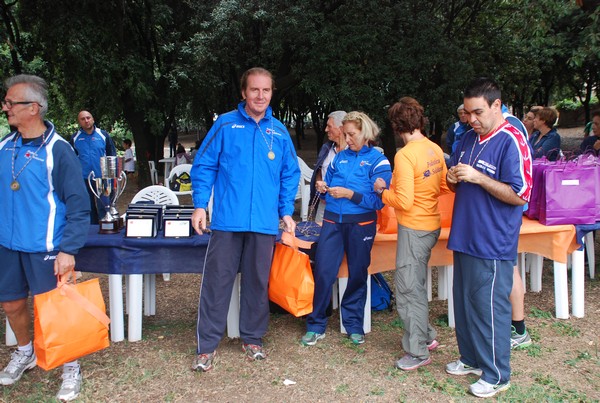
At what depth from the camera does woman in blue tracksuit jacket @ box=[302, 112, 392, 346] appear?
3.92 meters

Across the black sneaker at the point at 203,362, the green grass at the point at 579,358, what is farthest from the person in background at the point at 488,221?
the black sneaker at the point at 203,362

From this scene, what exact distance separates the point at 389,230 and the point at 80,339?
2.30m

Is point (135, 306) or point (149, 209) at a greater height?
point (149, 209)

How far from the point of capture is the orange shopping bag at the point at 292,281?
3.74 meters

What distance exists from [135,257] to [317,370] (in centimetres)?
148

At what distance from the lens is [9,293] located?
10.7 feet

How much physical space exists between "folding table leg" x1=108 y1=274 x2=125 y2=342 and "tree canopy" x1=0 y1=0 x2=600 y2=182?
6649 mm

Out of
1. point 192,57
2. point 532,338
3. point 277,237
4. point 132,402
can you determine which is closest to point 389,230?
point 277,237

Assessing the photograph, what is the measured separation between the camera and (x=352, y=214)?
12.9 feet

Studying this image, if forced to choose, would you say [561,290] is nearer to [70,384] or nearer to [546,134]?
[546,134]

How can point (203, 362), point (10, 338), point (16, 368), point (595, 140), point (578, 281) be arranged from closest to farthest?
point (16, 368) < point (203, 362) < point (10, 338) < point (578, 281) < point (595, 140)

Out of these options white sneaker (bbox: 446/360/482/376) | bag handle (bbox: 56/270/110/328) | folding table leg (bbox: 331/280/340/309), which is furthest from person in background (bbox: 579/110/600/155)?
bag handle (bbox: 56/270/110/328)

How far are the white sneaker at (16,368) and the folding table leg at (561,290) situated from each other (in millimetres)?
3838

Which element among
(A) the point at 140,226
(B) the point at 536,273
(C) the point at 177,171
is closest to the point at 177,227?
(A) the point at 140,226
